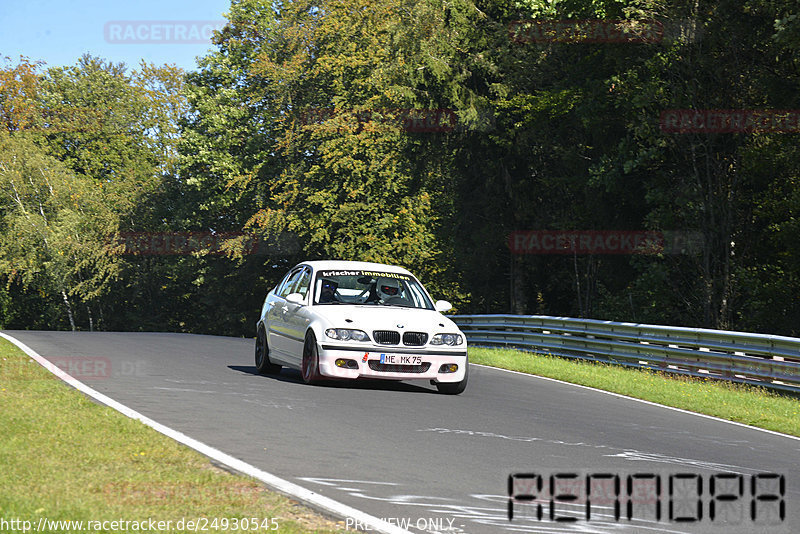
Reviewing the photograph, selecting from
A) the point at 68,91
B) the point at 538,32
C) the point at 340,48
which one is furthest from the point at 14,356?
the point at 68,91

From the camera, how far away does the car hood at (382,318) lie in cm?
1319

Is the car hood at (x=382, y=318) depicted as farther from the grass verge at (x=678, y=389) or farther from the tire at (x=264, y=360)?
the grass verge at (x=678, y=389)

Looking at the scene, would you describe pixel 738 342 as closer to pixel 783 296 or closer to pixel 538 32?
pixel 783 296

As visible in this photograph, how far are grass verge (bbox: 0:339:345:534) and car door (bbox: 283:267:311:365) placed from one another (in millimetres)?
4432

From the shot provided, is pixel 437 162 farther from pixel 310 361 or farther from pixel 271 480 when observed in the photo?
pixel 271 480

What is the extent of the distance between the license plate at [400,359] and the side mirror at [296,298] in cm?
175

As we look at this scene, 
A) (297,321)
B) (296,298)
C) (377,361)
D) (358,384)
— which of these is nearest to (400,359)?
(377,361)

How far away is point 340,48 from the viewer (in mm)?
46719

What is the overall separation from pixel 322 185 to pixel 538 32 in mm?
14370

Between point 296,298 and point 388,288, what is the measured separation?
1.35 meters

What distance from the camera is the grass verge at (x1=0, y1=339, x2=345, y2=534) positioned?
575cm

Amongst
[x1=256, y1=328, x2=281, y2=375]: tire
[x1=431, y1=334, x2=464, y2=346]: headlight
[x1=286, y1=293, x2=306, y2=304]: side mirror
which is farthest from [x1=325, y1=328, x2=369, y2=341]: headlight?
[x1=256, y1=328, x2=281, y2=375]: tire

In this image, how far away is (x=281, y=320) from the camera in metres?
14.9

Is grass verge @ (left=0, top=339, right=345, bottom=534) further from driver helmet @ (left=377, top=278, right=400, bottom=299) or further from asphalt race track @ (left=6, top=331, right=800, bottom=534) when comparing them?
driver helmet @ (left=377, top=278, right=400, bottom=299)
